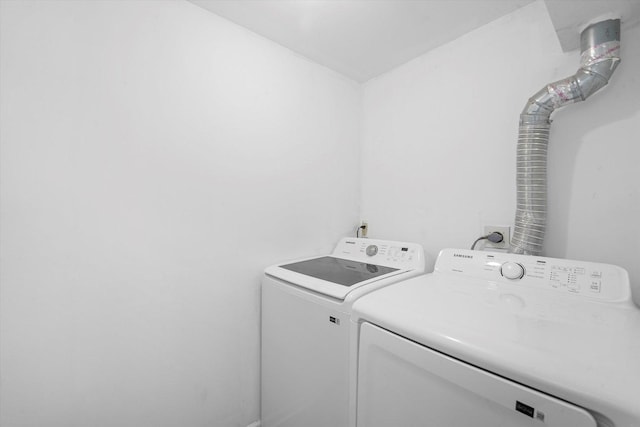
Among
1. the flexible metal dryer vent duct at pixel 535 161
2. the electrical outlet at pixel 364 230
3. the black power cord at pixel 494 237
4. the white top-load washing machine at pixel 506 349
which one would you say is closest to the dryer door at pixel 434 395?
the white top-load washing machine at pixel 506 349

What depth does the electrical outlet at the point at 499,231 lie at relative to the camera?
120 cm

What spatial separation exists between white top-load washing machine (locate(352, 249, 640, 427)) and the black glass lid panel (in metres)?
0.17

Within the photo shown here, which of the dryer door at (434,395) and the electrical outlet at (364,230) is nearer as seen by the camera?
the dryer door at (434,395)

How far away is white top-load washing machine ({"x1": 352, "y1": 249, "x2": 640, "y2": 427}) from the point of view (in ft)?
1.63

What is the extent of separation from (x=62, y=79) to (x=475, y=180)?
1.74 meters

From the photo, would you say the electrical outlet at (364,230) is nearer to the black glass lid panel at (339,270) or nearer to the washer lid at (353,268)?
the washer lid at (353,268)

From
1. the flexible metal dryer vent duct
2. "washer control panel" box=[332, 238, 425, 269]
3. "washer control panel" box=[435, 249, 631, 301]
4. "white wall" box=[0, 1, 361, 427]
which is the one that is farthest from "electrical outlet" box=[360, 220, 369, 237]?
the flexible metal dryer vent duct

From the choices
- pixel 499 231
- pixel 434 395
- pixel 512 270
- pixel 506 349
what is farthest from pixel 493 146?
pixel 434 395

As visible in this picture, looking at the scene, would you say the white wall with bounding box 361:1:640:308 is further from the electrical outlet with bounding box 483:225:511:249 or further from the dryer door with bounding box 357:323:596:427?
the dryer door with bounding box 357:323:596:427

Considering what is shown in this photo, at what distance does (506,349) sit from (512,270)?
0.55 meters

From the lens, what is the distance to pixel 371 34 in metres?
1.35

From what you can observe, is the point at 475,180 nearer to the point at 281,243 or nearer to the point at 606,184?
the point at 606,184

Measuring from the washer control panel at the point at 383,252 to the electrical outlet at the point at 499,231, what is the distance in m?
0.31

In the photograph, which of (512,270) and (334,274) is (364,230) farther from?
(512,270)
